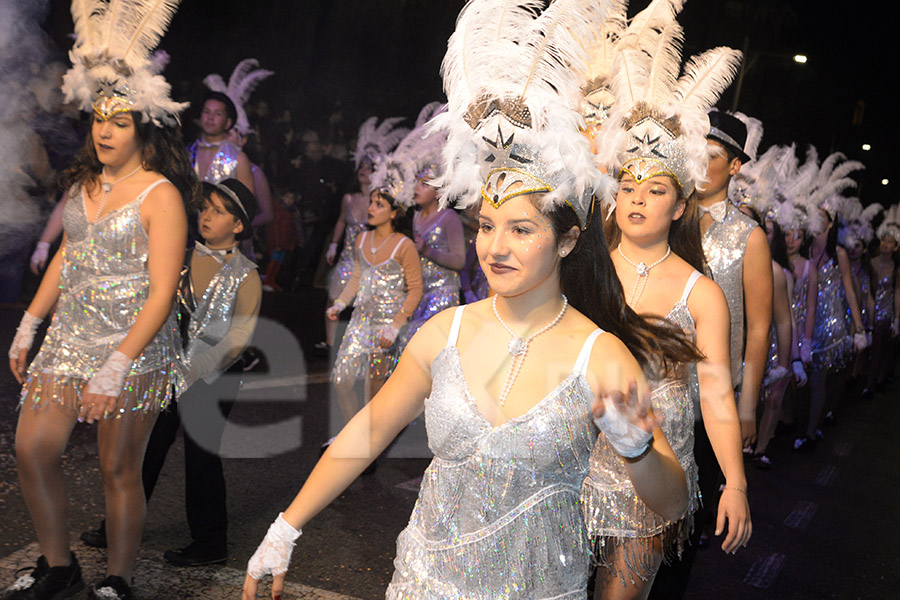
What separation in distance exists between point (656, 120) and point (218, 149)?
16.5 ft

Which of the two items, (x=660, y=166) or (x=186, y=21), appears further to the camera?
(x=186, y=21)

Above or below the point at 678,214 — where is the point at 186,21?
above

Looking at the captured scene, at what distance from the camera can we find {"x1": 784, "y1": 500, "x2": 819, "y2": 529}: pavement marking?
6488 mm

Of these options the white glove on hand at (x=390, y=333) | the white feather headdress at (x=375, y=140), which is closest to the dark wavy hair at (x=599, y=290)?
the white glove on hand at (x=390, y=333)

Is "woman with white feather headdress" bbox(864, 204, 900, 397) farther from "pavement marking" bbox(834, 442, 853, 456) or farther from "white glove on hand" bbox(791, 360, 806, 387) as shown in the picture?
"white glove on hand" bbox(791, 360, 806, 387)

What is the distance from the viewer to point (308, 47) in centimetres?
1470

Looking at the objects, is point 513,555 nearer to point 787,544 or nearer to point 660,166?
point 660,166

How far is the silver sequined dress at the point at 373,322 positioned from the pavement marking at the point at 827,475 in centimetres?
393

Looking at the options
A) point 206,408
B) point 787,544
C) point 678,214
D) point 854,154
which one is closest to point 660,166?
point 678,214

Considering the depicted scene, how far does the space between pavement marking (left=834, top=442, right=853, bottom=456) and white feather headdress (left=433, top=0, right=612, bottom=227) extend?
753cm

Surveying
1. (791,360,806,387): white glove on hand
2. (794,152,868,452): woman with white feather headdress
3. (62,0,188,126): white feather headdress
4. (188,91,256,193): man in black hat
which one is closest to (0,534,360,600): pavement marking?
(62,0,188,126): white feather headdress

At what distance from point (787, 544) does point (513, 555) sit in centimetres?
426

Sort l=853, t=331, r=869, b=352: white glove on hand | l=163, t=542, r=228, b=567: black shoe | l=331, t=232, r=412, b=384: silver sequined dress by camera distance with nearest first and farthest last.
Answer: l=163, t=542, r=228, b=567: black shoe
l=331, t=232, r=412, b=384: silver sequined dress
l=853, t=331, r=869, b=352: white glove on hand

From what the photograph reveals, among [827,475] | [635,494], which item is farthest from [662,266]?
[827,475]
